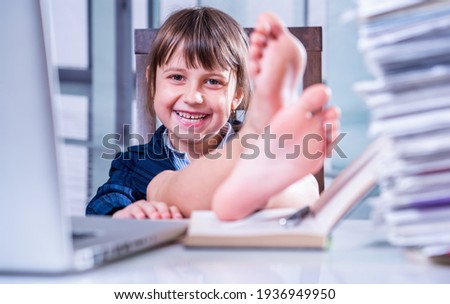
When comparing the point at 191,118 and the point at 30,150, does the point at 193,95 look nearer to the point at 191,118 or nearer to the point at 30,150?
the point at 191,118

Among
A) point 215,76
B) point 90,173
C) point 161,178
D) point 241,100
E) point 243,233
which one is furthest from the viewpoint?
point 90,173

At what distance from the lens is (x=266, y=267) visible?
393 millimetres

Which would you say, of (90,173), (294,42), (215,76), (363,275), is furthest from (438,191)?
(90,173)

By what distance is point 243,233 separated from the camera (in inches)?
17.6

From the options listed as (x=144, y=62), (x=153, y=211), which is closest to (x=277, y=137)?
(x=153, y=211)

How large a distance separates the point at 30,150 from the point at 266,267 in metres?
0.17

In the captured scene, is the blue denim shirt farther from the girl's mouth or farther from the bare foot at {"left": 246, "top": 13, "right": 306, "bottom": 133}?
the bare foot at {"left": 246, "top": 13, "right": 306, "bottom": 133}

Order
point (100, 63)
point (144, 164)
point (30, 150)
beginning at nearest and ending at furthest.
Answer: point (30, 150) → point (144, 164) → point (100, 63)

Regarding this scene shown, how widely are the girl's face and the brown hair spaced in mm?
23

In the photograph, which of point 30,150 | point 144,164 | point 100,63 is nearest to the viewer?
point 30,150

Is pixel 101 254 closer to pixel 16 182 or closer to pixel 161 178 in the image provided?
pixel 16 182

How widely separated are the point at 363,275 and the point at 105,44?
2.66 m

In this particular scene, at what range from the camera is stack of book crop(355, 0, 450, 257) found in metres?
0.36

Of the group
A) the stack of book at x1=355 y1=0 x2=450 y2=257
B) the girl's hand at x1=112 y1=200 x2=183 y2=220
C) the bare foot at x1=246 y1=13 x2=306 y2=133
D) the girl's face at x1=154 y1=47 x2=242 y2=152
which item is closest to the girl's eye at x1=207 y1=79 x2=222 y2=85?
the girl's face at x1=154 y1=47 x2=242 y2=152
